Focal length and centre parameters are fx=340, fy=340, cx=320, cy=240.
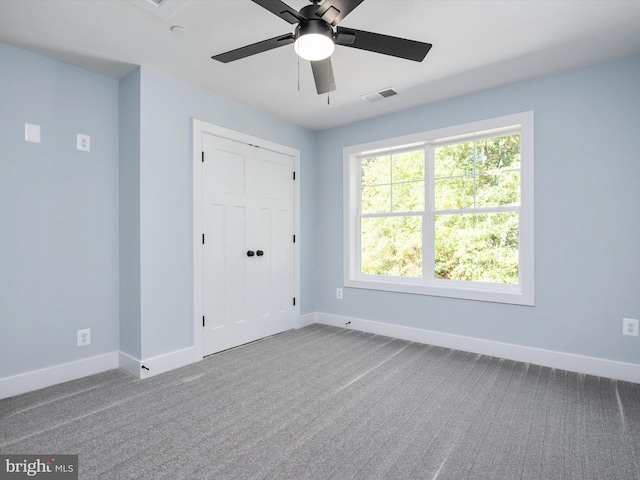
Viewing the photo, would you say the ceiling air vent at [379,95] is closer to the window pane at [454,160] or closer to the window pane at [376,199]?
the window pane at [454,160]

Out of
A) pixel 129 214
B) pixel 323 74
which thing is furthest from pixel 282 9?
pixel 129 214

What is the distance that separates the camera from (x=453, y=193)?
361 centimetres

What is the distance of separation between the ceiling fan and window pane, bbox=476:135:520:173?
72.7 inches

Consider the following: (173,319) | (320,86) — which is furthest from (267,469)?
(320,86)

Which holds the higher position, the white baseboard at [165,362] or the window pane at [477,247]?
the window pane at [477,247]

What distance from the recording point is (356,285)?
4.19 m

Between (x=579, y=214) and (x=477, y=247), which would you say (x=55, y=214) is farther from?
(x=579, y=214)

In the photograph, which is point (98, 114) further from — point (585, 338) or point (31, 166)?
point (585, 338)

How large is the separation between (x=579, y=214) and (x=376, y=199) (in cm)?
203

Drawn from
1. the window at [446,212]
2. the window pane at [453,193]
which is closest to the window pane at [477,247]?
the window at [446,212]

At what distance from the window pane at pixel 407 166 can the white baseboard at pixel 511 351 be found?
1700mm

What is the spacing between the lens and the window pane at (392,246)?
12.7 ft

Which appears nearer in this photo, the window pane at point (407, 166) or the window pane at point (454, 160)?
the window pane at point (454, 160)

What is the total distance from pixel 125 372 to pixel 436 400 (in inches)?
99.3
